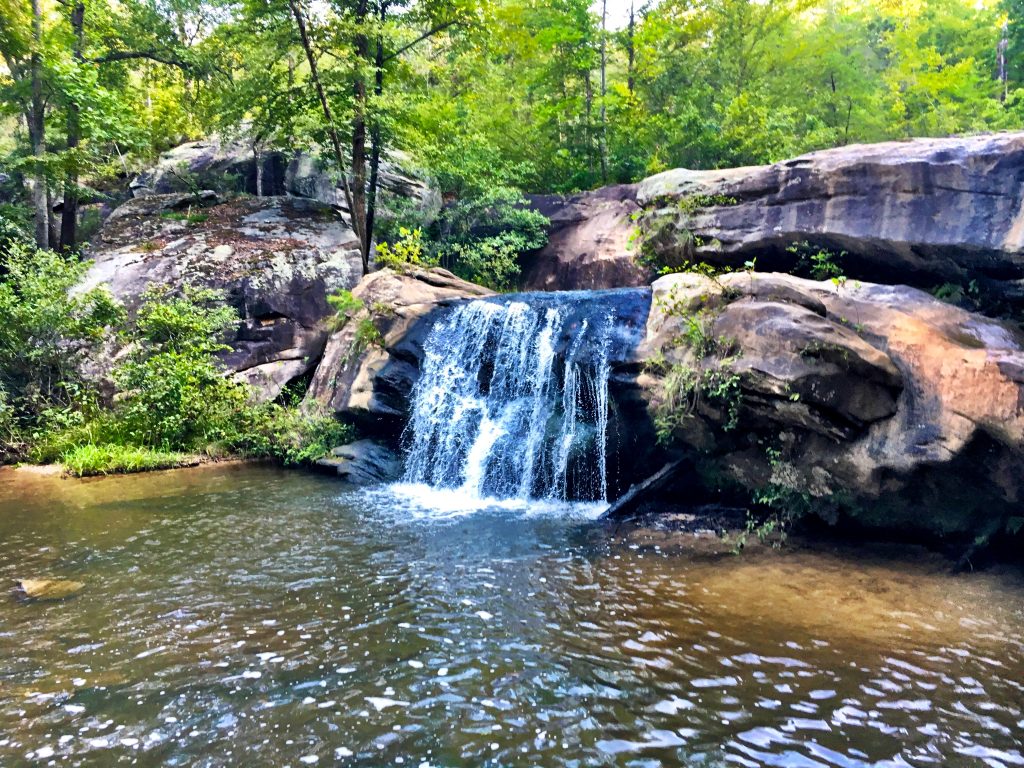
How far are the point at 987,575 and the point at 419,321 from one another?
369 inches

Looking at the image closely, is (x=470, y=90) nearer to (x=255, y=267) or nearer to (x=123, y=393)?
(x=255, y=267)

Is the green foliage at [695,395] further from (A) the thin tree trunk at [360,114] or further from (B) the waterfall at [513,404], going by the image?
(A) the thin tree trunk at [360,114]

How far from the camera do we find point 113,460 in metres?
11.9

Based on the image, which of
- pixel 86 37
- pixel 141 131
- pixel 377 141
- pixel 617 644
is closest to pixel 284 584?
pixel 617 644

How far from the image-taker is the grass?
11.7 metres

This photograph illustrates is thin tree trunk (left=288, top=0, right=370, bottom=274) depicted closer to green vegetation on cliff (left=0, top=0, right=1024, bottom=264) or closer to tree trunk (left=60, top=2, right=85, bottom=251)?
green vegetation on cliff (left=0, top=0, right=1024, bottom=264)

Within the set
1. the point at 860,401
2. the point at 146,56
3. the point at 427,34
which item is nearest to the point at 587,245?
the point at 427,34

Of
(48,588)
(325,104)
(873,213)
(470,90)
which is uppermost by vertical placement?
(470,90)

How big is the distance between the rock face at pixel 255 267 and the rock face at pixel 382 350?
1.63 metres

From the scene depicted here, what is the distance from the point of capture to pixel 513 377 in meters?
11.4

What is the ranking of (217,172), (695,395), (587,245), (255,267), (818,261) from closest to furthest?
(695,395) < (818,261) < (255,267) < (587,245) < (217,172)

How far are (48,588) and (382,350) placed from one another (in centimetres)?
729

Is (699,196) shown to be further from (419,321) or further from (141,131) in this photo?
(141,131)

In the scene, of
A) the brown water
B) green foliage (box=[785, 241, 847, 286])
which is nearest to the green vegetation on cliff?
green foliage (box=[785, 241, 847, 286])
